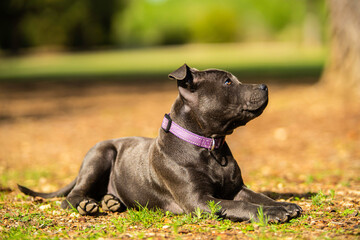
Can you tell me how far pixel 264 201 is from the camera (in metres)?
4.96

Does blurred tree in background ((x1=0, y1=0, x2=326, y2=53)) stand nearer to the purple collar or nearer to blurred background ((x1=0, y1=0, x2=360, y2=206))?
blurred background ((x1=0, y1=0, x2=360, y2=206))

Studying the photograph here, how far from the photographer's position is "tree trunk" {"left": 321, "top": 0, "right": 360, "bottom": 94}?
36.6 feet

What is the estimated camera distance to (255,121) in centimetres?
1166

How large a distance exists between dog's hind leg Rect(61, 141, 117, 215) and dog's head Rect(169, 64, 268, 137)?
4.19 feet

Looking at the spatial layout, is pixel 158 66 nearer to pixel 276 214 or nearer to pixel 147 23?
pixel 276 214

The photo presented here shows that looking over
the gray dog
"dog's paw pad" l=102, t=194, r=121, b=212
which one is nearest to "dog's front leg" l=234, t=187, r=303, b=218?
the gray dog

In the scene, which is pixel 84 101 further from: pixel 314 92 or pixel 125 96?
pixel 314 92

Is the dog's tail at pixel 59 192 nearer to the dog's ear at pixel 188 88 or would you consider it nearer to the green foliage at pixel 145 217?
the green foliage at pixel 145 217

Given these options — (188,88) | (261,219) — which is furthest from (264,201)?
(188,88)

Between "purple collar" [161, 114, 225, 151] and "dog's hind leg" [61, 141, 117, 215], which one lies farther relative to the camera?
"dog's hind leg" [61, 141, 117, 215]

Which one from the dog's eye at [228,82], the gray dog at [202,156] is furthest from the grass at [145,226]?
the dog's eye at [228,82]

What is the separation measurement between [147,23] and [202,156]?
9666cm

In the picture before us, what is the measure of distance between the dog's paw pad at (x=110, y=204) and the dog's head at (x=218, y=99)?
1.32m

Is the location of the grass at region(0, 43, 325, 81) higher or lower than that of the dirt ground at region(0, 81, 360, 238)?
higher
